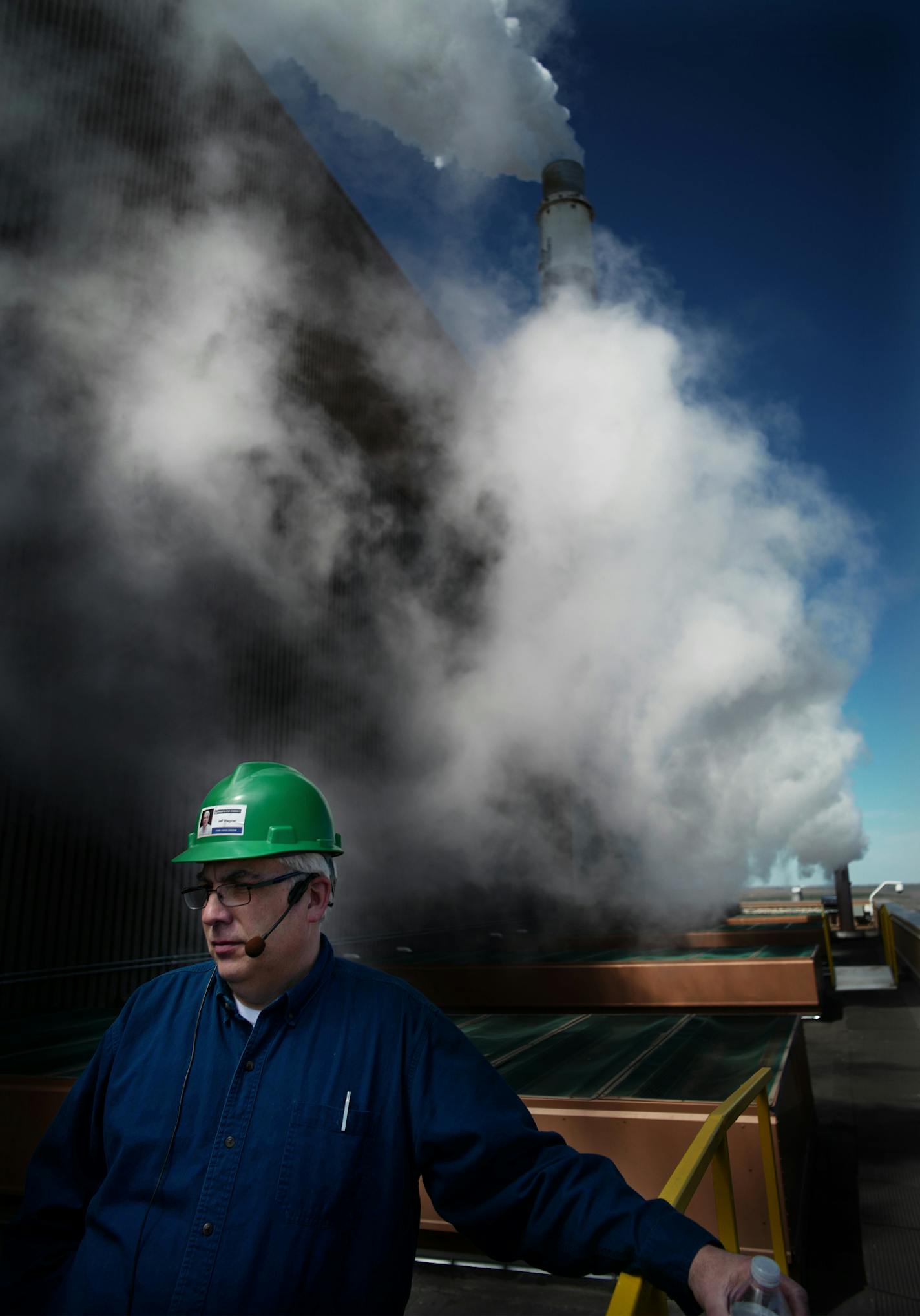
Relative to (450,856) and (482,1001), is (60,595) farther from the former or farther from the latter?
(450,856)

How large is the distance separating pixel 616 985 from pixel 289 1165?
6.65 meters

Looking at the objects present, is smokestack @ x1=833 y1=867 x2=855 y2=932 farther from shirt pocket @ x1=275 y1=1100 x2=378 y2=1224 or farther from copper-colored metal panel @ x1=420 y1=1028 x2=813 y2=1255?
shirt pocket @ x1=275 y1=1100 x2=378 y2=1224

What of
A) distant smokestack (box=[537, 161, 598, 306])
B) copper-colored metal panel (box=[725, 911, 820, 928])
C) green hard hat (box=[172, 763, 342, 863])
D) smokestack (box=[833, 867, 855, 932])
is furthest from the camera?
smokestack (box=[833, 867, 855, 932])

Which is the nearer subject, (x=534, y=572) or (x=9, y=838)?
(x=9, y=838)

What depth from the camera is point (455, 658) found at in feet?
35.3

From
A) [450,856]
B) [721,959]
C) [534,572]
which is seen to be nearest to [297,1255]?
[721,959]

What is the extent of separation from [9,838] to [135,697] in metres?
1.35

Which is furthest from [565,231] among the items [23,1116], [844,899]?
[23,1116]

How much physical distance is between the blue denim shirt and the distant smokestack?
542 inches

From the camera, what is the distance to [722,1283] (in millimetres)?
1011

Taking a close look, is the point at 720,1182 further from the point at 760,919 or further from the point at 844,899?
the point at 844,899

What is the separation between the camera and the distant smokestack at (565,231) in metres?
13.4

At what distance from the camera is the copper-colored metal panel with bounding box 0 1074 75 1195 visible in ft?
9.83

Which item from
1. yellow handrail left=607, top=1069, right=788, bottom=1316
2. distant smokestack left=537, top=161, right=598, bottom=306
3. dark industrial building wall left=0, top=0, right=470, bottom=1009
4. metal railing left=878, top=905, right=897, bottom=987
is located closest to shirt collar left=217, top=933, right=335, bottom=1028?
yellow handrail left=607, top=1069, right=788, bottom=1316
